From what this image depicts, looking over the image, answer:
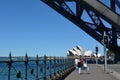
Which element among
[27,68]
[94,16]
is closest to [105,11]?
[94,16]

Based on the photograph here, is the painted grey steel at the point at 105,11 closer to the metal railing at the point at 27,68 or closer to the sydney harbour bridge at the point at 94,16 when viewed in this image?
the sydney harbour bridge at the point at 94,16

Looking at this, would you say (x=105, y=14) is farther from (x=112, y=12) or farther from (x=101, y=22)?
(x=101, y=22)

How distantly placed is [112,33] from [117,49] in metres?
2.84

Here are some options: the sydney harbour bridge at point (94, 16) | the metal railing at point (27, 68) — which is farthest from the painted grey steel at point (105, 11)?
the metal railing at point (27, 68)

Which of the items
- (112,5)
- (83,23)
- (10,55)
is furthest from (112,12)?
(10,55)

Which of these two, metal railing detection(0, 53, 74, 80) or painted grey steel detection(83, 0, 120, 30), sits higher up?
painted grey steel detection(83, 0, 120, 30)

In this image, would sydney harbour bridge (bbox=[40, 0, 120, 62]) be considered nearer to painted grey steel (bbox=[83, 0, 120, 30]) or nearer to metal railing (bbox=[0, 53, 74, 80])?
painted grey steel (bbox=[83, 0, 120, 30])

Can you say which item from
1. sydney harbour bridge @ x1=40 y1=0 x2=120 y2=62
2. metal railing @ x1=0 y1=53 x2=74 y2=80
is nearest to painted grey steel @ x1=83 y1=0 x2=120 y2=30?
sydney harbour bridge @ x1=40 y1=0 x2=120 y2=62

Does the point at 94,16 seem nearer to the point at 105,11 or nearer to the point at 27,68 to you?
the point at 105,11

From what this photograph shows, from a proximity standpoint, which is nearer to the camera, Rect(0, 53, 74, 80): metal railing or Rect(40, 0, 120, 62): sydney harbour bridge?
Rect(0, 53, 74, 80): metal railing

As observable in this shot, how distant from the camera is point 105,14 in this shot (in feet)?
201

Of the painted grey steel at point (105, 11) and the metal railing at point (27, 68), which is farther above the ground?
the painted grey steel at point (105, 11)

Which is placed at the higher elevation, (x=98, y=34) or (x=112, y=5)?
(x=112, y=5)

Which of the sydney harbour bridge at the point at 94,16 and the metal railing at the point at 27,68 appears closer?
the metal railing at the point at 27,68
